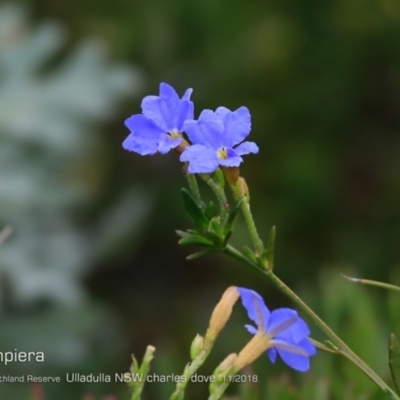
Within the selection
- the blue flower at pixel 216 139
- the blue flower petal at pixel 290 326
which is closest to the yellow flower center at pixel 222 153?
the blue flower at pixel 216 139

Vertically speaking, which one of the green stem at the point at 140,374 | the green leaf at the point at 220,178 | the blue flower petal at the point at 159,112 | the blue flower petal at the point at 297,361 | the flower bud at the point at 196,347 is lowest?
the green stem at the point at 140,374

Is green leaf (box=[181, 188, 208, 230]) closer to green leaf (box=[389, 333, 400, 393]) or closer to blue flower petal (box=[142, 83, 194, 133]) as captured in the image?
blue flower petal (box=[142, 83, 194, 133])

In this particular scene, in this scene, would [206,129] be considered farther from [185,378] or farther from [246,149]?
[185,378]

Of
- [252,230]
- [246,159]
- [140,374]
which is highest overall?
[252,230]

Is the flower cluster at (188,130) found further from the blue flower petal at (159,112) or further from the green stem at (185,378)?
the green stem at (185,378)

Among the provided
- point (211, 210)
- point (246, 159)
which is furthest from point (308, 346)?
point (246, 159)

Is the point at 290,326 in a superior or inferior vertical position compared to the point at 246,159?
superior
